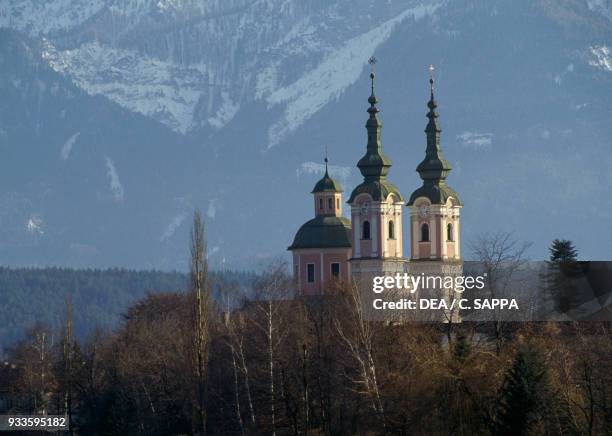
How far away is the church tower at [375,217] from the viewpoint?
13200 cm

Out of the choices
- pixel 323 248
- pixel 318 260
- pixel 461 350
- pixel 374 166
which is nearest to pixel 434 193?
pixel 374 166

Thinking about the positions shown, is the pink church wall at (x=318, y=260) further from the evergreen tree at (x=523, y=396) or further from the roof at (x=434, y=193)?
the evergreen tree at (x=523, y=396)

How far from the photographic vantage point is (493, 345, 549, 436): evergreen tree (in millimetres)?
58719

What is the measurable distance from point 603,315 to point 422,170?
52035 mm

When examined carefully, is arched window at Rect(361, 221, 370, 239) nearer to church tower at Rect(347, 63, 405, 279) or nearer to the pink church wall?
church tower at Rect(347, 63, 405, 279)

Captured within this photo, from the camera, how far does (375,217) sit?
132375 millimetres

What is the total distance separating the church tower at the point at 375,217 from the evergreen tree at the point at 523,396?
7110 cm

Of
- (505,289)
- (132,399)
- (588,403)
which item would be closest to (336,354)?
(505,289)

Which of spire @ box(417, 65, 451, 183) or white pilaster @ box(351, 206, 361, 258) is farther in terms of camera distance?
white pilaster @ box(351, 206, 361, 258)

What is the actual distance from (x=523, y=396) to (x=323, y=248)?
82325mm

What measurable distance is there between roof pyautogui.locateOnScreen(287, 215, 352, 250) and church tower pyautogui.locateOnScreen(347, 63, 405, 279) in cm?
762

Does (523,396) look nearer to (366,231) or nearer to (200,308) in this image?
(200,308)

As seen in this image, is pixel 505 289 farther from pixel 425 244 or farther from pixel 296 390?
pixel 425 244

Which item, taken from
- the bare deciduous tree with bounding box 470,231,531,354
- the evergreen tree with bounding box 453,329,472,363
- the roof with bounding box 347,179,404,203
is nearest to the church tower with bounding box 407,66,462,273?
the roof with bounding box 347,179,404,203
